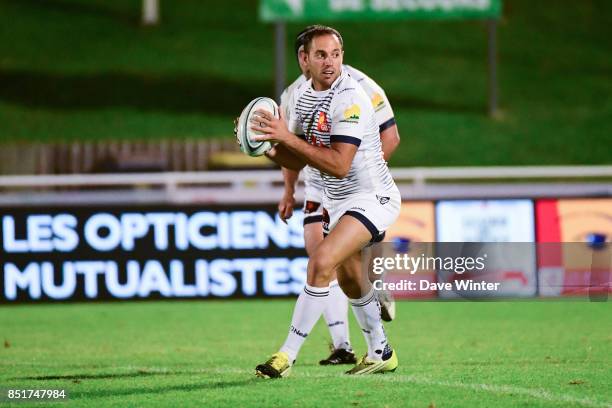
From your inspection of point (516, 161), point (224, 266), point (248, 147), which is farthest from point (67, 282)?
point (516, 161)

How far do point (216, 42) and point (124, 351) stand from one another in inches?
1113

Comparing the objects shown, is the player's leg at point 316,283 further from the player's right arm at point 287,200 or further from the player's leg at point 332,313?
the player's right arm at point 287,200

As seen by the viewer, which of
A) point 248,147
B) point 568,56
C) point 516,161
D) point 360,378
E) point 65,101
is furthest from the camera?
point 568,56

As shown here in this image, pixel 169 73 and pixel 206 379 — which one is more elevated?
pixel 169 73

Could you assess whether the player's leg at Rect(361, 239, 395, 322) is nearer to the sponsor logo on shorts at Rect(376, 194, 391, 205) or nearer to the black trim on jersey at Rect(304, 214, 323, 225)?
the black trim on jersey at Rect(304, 214, 323, 225)

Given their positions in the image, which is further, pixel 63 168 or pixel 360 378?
pixel 63 168

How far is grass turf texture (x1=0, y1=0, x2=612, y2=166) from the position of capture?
31375 millimetres

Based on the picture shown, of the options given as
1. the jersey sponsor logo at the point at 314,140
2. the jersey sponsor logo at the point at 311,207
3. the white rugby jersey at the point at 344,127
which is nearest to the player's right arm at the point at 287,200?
the jersey sponsor logo at the point at 311,207

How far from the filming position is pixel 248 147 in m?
7.42

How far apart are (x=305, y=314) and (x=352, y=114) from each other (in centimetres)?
126

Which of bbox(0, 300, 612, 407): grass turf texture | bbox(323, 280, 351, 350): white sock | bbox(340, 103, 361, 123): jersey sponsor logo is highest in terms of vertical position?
bbox(340, 103, 361, 123): jersey sponsor logo

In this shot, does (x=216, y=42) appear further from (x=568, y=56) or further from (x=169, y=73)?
(x=568, y=56)

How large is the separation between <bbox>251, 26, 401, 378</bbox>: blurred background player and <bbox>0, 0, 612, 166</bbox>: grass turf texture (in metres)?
21.6

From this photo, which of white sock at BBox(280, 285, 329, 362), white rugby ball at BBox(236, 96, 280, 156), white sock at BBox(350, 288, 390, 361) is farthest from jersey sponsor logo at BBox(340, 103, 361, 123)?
white sock at BBox(350, 288, 390, 361)
